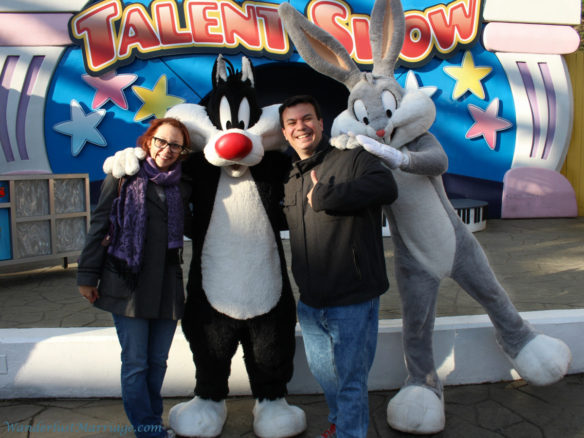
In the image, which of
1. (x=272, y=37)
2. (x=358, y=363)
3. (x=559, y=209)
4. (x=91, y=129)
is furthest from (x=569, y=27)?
(x=358, y=363)

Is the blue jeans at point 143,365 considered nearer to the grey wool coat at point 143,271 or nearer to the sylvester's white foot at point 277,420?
the grey wool coat at point 143,271

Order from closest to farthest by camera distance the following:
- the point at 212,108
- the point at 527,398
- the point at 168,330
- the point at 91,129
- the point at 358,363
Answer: the point at 358,363
the point at 168,330
the point at 212,108
the point at 527,398
the point at 91,129

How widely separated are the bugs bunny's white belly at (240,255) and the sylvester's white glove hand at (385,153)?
56 cm

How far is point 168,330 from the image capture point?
2146 millimetres

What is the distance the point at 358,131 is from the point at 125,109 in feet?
18.7

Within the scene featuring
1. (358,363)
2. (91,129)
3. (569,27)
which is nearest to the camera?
(358,363)

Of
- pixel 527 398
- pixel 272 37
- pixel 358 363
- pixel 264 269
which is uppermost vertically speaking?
pixel 272 37

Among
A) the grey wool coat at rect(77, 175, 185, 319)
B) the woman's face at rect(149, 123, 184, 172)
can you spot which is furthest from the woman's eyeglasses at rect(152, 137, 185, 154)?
the grey wool coat at rect(77, 175, 185, 319)

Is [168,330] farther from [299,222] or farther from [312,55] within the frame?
[312,55]

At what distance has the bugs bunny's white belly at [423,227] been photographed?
2.31m

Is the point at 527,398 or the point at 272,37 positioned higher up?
the point at 272,37

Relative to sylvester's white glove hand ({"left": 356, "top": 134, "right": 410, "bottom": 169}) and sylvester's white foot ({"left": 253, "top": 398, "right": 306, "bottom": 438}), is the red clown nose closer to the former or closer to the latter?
sylvester's white glove hand ({"left": 356, "top": 134, "right": 410, "bottom": 169})

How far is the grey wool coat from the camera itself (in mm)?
2012

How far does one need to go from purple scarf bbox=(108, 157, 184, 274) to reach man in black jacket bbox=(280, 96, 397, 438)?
50 cm
